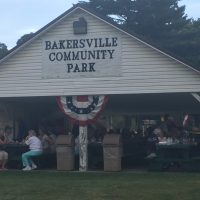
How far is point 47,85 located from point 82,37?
70.8 inches

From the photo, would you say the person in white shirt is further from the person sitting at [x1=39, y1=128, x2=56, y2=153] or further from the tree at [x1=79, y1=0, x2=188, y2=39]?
the tree at [x1=79, y1=0, x2=188, y2=39]

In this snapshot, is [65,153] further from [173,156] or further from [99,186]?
[99,186]

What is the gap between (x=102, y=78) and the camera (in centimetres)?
1698

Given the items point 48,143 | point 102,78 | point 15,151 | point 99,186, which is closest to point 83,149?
point 48,143

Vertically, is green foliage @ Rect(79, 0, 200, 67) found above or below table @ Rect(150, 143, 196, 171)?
above

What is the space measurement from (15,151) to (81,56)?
3847 millimetres

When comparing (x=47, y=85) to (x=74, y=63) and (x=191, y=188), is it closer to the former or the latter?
(x=74, y=63)

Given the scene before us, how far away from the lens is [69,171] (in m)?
17.4

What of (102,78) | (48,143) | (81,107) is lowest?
(48,143)

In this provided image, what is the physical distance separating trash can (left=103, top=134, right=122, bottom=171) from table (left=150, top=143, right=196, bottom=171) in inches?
40.8

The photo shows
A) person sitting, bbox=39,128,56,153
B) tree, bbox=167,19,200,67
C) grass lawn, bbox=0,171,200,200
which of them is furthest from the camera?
tree, bbox=167,19,200,67

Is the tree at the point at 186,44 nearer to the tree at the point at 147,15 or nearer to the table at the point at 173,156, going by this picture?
the tree at the point at 147,15

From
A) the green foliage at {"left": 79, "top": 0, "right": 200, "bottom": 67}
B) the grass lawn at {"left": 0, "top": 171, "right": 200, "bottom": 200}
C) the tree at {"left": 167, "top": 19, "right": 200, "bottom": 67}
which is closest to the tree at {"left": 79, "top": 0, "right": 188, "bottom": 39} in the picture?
the green foliage at {"left": 79, "top": 0, "right": 200, "bottom": 67}

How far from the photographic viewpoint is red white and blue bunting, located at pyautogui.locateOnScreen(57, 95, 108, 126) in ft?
56.8
